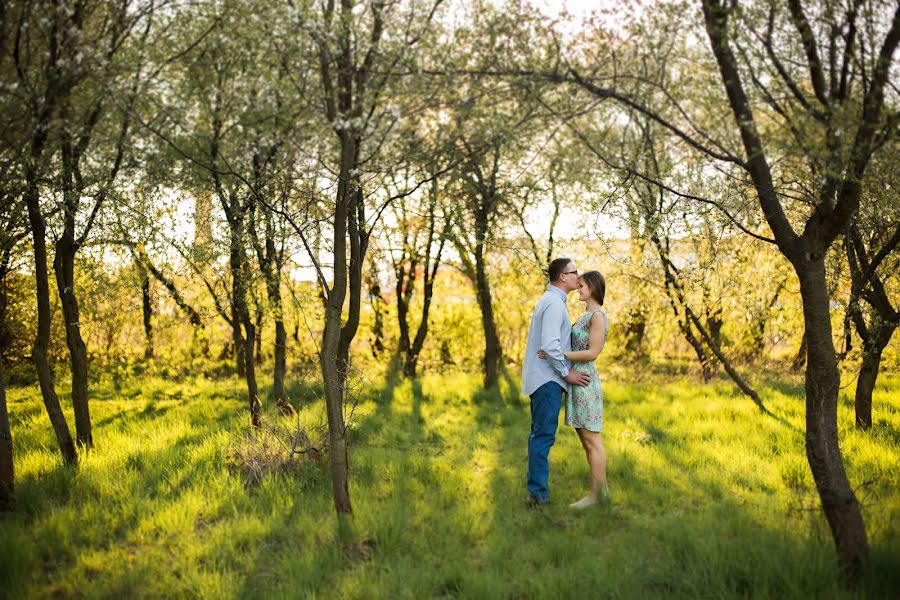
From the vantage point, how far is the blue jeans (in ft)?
18.0

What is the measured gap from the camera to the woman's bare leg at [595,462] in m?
5.51

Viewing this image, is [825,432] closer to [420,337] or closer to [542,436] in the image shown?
[542,436]

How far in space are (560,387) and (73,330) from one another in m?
5.24

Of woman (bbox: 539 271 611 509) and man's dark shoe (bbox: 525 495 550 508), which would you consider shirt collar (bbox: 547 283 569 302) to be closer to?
woman (bbox: 539 271 611 509)

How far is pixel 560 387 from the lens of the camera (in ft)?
18.2

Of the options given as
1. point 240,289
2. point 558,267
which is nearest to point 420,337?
point 240,289

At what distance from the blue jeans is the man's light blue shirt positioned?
3.4 inches

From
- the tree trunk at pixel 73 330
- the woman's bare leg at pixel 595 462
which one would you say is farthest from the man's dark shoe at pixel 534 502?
the tree trunk at pixel 73 330

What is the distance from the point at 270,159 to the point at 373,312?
8272 mm

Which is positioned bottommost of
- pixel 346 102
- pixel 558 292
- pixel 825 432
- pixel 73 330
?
pixel 825 432

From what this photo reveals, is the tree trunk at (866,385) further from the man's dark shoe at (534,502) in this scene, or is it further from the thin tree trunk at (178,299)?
the thin tree trunk at (178,299)

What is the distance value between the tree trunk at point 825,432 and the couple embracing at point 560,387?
1713 millimetres

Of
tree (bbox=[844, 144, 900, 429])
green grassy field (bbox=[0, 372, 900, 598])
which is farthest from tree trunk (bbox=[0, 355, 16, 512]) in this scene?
tree (bbox=[844, 144, 900, 429])

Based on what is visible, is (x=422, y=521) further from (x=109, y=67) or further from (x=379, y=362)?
(x=379, y=362)
